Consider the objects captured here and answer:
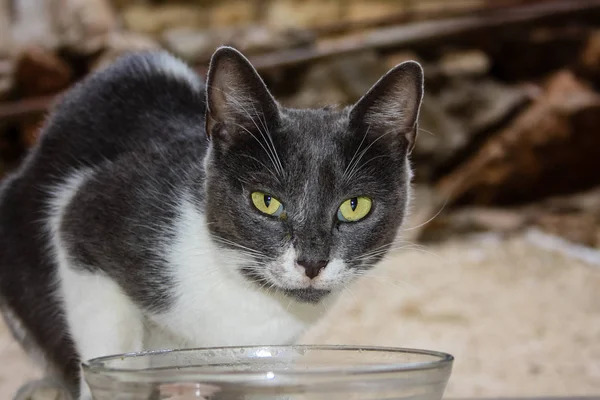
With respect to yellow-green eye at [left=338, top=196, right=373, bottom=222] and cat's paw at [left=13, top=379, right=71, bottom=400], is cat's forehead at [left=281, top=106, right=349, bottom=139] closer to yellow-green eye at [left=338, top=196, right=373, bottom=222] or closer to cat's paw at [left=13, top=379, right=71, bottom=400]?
yellow-green eye at [left=338, top=196, right=373, bottom=222]

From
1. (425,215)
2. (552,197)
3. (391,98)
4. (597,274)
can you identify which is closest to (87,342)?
(391,98)

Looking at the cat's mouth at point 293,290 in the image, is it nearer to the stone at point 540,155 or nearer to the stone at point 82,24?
the stone at point 82,24

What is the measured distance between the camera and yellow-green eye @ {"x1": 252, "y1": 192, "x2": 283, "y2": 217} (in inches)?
44.9

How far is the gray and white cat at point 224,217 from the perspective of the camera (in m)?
1.14

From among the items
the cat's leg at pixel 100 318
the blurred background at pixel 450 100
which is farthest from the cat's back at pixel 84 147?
the blurred background at pixel 450 100

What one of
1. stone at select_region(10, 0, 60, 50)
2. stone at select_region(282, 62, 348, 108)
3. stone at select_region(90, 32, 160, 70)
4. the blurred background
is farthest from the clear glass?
stone at select_region(10, 0, 60, 50)

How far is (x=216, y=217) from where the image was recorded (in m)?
1.23

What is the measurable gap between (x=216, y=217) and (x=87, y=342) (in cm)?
31

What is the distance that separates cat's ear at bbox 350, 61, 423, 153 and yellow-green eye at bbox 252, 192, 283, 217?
203 mm

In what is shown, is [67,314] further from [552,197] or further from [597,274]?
[552,197]

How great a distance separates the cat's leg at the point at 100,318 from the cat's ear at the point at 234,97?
33 cm

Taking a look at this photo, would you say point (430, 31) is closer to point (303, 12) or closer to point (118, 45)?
point (303, 12)

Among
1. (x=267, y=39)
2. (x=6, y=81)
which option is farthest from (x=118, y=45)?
(x=267, y=39)

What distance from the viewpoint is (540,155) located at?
3.66 metres
